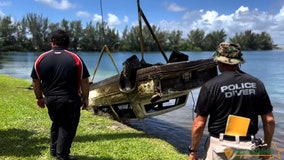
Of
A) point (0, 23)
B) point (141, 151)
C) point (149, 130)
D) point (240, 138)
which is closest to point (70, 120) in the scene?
point (141, 151)

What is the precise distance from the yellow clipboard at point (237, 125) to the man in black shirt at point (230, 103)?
0.07 feet

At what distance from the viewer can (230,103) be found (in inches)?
127

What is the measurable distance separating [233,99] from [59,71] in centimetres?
255

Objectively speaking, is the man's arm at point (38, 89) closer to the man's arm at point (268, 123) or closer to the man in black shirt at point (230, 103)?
the man in black shirt at point (230, 103)

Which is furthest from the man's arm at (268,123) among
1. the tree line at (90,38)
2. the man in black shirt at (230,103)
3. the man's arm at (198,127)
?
the tree line at (90,38)

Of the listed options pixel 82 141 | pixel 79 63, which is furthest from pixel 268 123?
pixel 82 141

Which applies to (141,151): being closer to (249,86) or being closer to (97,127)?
(97,127)

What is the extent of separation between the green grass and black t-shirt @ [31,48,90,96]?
1425mm

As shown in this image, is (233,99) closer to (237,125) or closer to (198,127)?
(237,125)

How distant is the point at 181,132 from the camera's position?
10.7 metres

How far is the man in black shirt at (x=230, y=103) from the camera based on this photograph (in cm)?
322

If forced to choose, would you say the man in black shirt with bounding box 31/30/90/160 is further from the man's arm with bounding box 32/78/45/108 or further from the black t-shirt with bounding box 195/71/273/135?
the black t-shirt with bounding box 195/71/273/135

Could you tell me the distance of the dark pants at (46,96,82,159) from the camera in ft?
15.9

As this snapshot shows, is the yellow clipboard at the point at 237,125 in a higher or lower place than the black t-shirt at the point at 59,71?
lower
